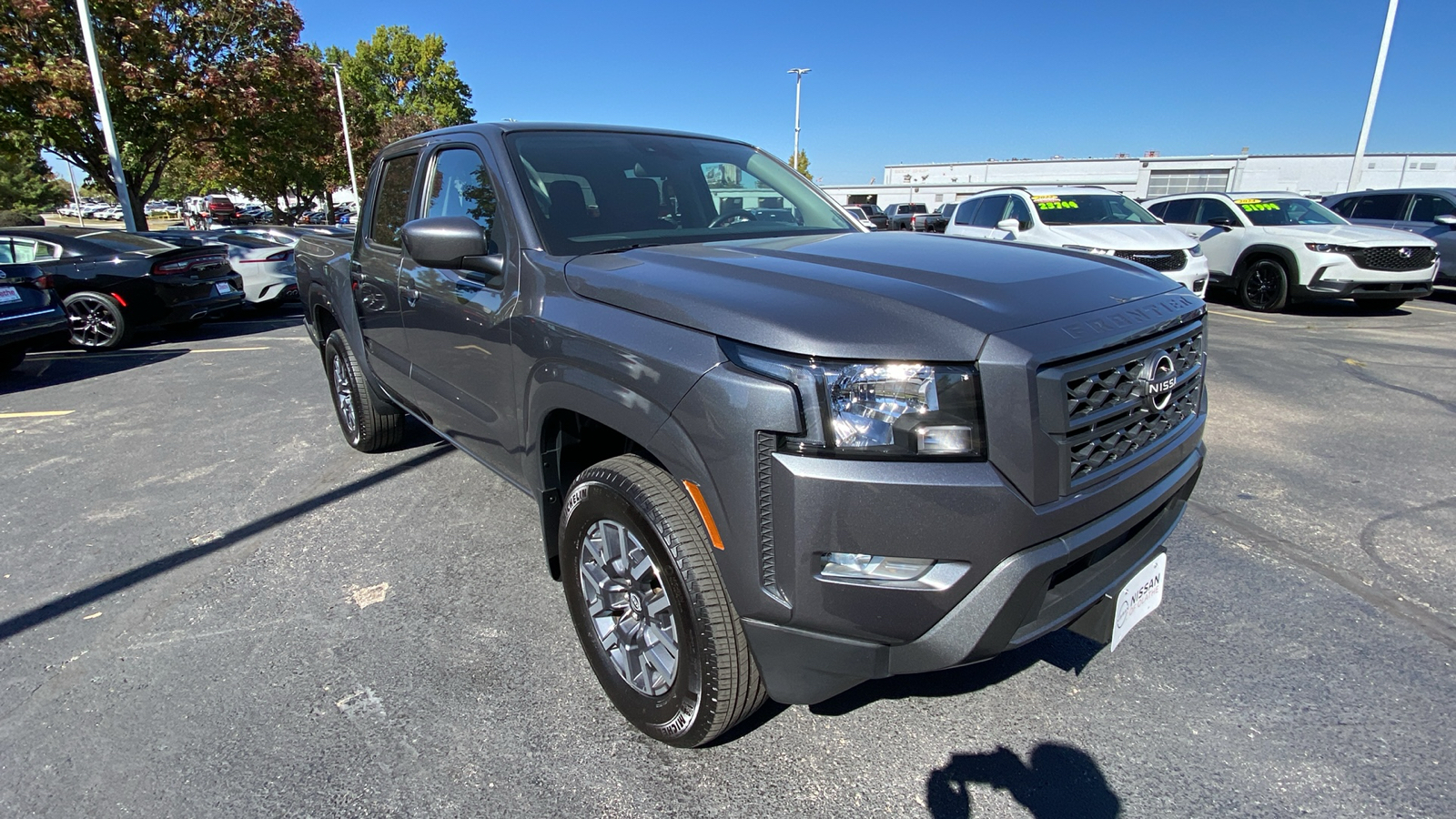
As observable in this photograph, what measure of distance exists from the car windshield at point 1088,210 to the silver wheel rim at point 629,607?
9521 millimetres

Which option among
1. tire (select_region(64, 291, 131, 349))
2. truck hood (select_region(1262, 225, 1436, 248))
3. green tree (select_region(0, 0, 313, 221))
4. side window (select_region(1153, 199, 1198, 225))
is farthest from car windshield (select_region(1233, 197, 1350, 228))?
green tree (select_region(0, 0, 313, 221))

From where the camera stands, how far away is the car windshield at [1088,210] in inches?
399

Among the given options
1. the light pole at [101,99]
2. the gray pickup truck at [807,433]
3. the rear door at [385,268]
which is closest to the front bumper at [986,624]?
the gray pickup truck at [807,433]

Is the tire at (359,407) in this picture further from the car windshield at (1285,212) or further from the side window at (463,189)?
the car windshield at (1285,212)

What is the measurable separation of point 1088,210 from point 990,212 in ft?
5.03

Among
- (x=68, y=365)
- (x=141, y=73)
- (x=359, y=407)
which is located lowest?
(x=68, y=365)

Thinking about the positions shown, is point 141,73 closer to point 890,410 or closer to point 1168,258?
point 1168,258

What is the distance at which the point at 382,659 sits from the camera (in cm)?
269

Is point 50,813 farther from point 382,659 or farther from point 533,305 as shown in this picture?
point 533,305

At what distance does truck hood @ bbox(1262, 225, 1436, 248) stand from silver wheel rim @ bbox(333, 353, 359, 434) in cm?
→ 1148

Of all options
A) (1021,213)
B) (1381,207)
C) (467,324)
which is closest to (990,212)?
(1021,213)

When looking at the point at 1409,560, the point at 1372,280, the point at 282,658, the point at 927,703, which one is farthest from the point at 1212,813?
the point at 1372,280

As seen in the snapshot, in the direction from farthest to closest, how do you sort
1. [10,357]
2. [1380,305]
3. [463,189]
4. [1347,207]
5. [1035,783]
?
[1347,207], [1380,305], [10,357], [463,189], [1035,783]

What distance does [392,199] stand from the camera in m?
3.86
